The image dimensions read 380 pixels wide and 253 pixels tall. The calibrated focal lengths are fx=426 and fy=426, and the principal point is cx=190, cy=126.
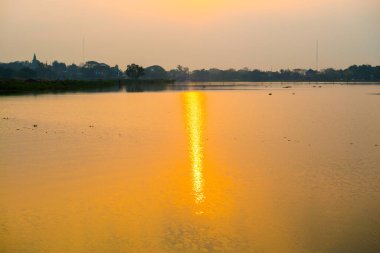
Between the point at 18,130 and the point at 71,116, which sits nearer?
the point at 18,130

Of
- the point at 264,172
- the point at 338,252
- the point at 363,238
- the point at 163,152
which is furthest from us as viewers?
the point at 163,152

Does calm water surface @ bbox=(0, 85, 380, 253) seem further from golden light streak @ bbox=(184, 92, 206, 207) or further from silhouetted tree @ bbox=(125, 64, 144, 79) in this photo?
silhouetted tree @ bbox=(125, 64, 144, 79)

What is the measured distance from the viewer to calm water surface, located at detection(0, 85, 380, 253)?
11055 millimetres

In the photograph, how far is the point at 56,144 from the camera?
26.3 metres

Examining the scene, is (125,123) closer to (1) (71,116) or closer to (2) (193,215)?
(1) (71,116)

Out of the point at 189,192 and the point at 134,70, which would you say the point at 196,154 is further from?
the point at 134,70

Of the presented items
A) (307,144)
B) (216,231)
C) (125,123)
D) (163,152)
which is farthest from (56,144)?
(216,231)

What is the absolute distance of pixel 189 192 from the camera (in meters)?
Answer: 15.6

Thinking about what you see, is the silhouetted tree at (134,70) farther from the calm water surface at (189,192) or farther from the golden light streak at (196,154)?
the calm water surface at (189,192)

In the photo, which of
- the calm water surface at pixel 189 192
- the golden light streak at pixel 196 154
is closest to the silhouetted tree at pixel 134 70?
the golden light streak at pixel 196 154

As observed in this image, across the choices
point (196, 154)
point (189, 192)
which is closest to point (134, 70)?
point (196, 154)

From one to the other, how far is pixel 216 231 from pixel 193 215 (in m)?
1.47

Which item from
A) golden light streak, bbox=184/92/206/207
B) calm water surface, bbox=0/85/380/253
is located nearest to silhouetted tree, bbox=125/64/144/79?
golden light streak, bbox=184/92/206/207

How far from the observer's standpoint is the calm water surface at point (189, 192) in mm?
11055
